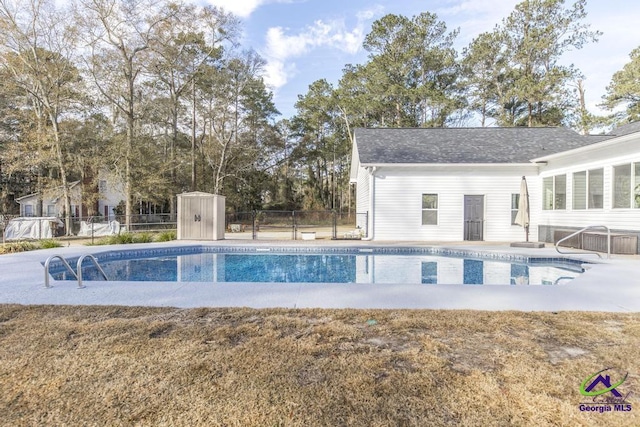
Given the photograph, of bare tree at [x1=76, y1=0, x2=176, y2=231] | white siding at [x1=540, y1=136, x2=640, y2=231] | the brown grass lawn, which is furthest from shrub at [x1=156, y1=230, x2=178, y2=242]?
white siding at [x1=540, y1=136, x2=640, y2=231]

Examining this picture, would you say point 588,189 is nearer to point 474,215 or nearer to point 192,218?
point 474,215

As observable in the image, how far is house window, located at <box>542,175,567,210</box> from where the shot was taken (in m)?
11.5

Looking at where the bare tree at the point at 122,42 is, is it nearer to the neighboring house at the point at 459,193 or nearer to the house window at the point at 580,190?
the neighboring house at the point at 459,193

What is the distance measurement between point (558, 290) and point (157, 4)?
2249 centimetres

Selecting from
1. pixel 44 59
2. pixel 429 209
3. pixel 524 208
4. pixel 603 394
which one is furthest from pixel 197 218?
pixel 44 59

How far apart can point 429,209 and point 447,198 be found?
791mm

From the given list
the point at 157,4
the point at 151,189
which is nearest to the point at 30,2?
the point at 157,4

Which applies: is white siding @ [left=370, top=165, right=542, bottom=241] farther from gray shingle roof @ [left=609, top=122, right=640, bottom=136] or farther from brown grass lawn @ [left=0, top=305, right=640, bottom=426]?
brown grass lawn @ [left=0, top=305, right=640, bottom=426]

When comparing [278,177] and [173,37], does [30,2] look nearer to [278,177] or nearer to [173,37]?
[173,37]

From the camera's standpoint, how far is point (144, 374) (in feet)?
8.39

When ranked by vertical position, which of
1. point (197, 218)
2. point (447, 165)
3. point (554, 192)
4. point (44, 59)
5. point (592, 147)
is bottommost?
point (197, 218)

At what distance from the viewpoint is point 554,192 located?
11.9 m

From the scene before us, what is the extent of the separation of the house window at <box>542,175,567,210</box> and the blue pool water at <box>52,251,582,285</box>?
4205 millimetres

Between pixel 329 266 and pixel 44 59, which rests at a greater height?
pixel 44 59
